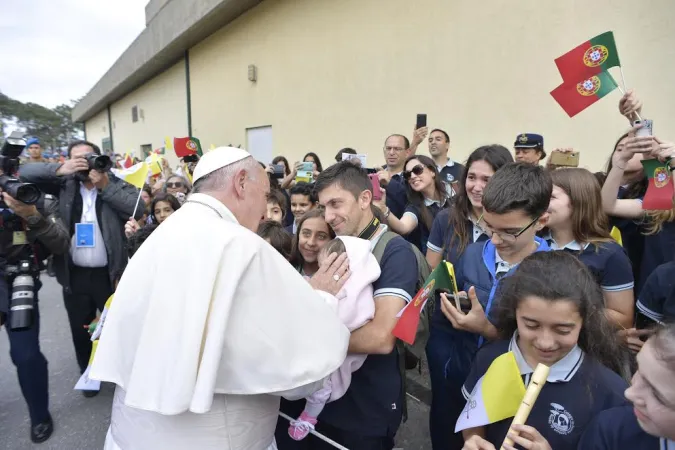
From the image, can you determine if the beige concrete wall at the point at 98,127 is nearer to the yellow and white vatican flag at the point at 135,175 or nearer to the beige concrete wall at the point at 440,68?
the beige concrete wall at the point at 440,68

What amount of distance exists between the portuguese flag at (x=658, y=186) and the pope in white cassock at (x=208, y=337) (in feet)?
5.90

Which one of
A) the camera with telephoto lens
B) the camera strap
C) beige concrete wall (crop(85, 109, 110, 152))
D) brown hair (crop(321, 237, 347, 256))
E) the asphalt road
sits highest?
beige concrete wall (crop(85, 109, 110, 152))

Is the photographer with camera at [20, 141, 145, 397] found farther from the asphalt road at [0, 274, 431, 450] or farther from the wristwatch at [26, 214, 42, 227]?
the wristwatch at [26, 214, 42, 227]

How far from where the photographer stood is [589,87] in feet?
7.24

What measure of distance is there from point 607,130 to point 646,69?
1.89 ft

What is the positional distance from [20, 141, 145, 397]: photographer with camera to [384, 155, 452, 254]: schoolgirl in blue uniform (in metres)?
2.23

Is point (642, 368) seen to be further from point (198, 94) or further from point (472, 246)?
point (198, 94)

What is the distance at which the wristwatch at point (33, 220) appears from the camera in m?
2.62

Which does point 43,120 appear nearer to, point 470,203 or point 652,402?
point 470,203

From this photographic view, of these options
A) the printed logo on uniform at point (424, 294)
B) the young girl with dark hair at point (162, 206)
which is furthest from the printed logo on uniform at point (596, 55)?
the young girl with dark hair at point (162, 206)

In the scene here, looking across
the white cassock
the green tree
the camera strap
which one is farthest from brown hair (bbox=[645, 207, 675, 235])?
the green tree

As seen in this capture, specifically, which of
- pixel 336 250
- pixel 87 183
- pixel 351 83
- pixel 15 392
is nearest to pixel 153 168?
pixel 87 183

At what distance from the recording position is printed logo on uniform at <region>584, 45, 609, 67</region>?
211 cm

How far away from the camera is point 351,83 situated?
7.02 meters
